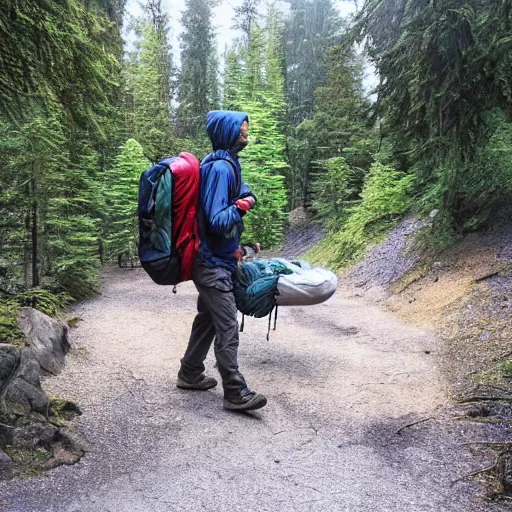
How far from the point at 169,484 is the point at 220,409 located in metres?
1.19

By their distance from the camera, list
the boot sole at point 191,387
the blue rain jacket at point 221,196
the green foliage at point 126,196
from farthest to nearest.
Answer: the green foliage at point 126,196, the boot sole at point 191,387, the blue rain jacket at point 221,196

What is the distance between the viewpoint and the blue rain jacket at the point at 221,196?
11.9 ft

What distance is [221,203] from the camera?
3654 mm

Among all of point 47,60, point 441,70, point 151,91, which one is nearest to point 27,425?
point 47,60

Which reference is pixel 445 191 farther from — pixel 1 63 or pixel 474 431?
pixel 1 63

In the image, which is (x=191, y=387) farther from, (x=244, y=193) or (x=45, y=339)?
→ (x=244, y=193)

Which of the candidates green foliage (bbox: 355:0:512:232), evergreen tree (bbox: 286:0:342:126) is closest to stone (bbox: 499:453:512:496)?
green foliage (bbox: 355:0:512:232)

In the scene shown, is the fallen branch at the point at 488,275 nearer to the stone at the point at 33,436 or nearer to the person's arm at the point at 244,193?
the person's arm at the point at 244,193

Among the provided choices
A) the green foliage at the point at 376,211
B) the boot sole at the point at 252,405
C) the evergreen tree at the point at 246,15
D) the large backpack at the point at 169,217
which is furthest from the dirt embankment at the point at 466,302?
the evergreen tree at the point at 246,15

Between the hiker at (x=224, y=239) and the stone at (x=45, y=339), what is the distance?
1.54 metres

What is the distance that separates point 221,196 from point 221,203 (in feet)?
0.20

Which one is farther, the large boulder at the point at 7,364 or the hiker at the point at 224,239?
the hiker at the point at 224,239

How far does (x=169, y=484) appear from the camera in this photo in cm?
266

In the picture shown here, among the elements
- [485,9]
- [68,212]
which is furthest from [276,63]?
[485,9]
